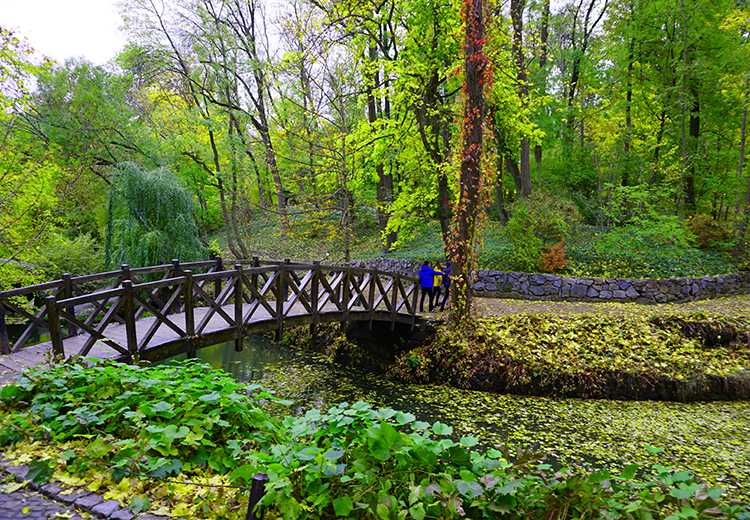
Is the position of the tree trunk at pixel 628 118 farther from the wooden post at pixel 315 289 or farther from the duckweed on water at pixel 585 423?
the wooden post at pixel 315 289

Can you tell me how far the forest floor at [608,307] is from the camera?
10555 mm

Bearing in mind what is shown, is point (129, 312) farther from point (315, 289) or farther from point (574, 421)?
point (574, 421)

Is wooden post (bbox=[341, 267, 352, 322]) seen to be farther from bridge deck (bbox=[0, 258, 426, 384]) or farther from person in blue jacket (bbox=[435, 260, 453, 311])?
person in blue jacket (bbox=[435, 260, 453, 311])

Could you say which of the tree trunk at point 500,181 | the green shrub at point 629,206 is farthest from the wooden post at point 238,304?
the green shrub at point 629,206

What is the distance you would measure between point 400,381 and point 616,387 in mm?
4342

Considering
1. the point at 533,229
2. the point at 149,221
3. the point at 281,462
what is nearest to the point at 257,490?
the point at 281,462

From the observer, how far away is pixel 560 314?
34.0 ft

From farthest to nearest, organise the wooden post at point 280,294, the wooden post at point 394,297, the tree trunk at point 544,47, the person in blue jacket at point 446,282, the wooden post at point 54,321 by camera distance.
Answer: the tree trunk at point 544,47, the person in blue jacket at point 446,282, the wooden post at point 394,297, the wooden post at point 280,294, the wooden post at point 54,321

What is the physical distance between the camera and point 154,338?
6621 millimetres

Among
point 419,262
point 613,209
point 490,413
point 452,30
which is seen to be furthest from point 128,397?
point 613,209

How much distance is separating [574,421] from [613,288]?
6170 millimetres

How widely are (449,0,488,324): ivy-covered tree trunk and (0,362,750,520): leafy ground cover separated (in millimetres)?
6569

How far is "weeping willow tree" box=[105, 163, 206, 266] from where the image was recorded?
13.4 m

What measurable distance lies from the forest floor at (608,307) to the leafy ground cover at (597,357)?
445mm
